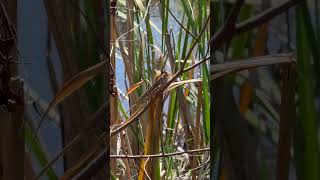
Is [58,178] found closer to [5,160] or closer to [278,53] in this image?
[5,160]

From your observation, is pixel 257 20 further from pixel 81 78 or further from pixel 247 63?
pixel 81 78

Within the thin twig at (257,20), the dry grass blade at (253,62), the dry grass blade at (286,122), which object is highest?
the thin twig at (257,20)

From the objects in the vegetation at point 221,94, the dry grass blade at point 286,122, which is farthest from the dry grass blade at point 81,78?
the dry grass blade at point 286,122

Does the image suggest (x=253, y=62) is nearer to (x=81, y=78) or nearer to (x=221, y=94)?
(x=221, y=94)

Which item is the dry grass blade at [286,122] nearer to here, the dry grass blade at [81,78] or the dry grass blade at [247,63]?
the dry grass blade at [247,63]

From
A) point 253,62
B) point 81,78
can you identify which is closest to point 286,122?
point 253,62

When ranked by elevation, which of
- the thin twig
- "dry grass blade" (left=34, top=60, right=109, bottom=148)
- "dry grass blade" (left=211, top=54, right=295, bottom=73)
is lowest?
"dry grass blade" (left=34, top=60, right=109, bottom=148)

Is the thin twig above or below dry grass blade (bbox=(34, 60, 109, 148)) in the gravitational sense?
above

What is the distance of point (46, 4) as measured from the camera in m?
0.45

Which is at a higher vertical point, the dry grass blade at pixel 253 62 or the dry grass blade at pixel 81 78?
the dry grass blade at pixel 253 62

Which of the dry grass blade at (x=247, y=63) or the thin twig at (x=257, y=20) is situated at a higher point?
the thin twig at (x=257, y=20)

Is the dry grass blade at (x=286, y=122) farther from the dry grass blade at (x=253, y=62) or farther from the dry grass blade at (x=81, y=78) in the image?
the dry grass blade at (x=81, y=78)

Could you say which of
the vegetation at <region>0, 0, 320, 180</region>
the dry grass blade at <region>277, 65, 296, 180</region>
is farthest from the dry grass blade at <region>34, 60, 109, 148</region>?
the dry grass blade at <region>277, 65, 296, 180</region>

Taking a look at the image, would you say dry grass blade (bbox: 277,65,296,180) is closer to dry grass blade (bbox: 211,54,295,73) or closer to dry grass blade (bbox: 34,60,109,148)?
dry grass blade (bbox: 211,54,295,73)
